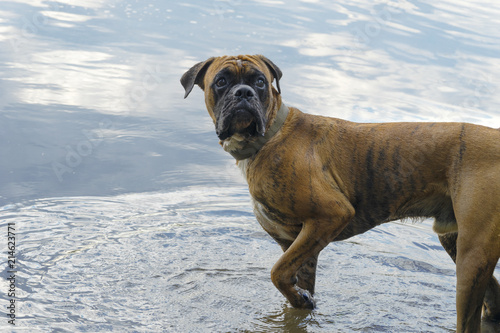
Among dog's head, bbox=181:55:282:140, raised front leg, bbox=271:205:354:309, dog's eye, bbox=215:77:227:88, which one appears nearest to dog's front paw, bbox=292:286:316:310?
raised front leg, bbox=271:205:354:309

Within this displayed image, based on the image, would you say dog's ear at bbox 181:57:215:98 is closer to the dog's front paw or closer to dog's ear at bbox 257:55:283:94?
dog's ear at bbox 257:55:283:94

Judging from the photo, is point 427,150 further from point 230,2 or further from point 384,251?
point 230,2

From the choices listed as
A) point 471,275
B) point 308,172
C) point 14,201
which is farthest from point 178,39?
point 471,275

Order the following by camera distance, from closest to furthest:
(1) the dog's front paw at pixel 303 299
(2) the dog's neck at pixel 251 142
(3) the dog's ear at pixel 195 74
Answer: (2) the dog's neck at pixel 251 142
(1) the dog's front paw at pixel 303 299
(3) the dog's ear at pixel 195 74

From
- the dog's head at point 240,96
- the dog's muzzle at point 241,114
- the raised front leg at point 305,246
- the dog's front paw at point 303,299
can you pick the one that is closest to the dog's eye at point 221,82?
the dog's head at point 240,96

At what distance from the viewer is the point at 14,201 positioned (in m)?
5.84

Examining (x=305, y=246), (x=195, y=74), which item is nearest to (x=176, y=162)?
(x=195, y=74)

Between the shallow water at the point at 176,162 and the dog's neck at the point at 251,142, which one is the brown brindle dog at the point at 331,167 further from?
the shallow water at the point at 176,162

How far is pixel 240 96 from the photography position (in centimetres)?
400

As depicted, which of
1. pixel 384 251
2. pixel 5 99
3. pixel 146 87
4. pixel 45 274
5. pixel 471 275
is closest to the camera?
pixel 471 275

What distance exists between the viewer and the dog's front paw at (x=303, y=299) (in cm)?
425

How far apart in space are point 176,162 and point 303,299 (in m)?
3.30

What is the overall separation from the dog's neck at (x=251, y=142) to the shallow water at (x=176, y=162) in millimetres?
1157

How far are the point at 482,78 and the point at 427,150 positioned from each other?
715 cm
